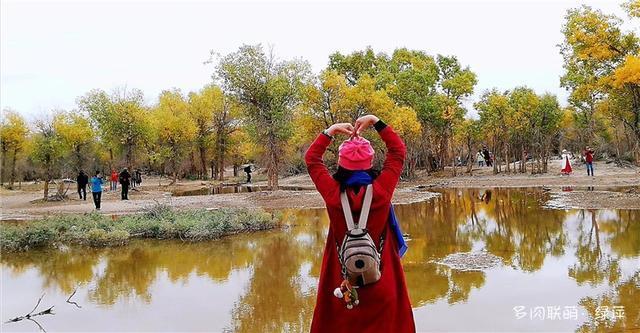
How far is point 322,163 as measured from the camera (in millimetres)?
3465

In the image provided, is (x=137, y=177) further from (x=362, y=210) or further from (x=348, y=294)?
(x=362, y=210)

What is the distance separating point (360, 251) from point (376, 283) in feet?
1.00

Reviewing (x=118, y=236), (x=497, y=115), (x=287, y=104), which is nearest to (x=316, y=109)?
(x=287, y=104)

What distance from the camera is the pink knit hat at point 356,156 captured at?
3.24m

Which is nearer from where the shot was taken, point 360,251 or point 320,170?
point 360,251

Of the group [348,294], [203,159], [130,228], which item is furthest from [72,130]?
[348,294]

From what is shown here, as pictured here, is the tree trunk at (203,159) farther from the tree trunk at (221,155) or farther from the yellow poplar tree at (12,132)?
the yellow poplar tree at (12,132)

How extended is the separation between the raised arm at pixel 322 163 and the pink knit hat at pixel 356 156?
14 centimetres

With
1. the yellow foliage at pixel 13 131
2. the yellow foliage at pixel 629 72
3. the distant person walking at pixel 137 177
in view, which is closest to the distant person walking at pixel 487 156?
the yellow foliage at pixel 629 72

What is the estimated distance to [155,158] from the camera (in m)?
41.3

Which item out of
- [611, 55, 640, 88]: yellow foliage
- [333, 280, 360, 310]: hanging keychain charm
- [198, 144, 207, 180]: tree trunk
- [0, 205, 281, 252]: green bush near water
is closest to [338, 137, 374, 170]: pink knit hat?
[333, 280, 360, 310]: hanging keychain charm

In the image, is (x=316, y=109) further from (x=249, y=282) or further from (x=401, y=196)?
(x=249, y=282)

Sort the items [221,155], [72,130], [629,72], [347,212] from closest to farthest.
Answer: [347,212] → [629,72] → [72,130] → [221,155]

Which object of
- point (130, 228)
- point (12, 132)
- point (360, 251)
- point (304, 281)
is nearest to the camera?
point (360, 251)
